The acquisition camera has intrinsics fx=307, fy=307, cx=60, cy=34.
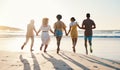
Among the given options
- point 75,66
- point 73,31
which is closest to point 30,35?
point 73,31

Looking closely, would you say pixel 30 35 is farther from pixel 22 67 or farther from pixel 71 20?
pixel 22 67

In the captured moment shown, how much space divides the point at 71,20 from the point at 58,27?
1.14 metres

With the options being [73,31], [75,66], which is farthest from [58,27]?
[75,66]

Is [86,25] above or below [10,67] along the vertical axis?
above

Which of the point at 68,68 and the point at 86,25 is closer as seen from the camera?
the point at 68,68

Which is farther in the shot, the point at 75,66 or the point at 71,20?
the point at 71,20

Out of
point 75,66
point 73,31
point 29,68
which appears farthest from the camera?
point 73,31

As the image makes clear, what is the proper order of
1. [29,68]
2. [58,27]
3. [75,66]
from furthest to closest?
[58,27], [75,66], [29,68]

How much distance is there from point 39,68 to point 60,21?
6.05 m

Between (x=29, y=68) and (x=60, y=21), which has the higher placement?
(x=60, y=21)

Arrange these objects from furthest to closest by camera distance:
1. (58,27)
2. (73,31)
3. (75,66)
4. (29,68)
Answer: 1. (73,31)
2. (58,27)
3. (75,66)
4. (29,68)

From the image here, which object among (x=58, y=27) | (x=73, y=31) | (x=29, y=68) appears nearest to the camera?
(x=29, y=68)

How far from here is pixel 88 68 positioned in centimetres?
906

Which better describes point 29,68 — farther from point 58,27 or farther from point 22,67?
point 58,27
